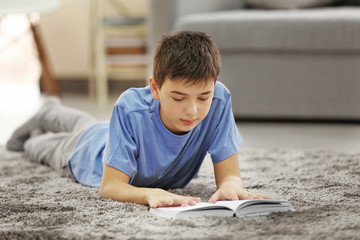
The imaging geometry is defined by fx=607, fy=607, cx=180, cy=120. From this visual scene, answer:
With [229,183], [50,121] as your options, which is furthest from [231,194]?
[50,121]

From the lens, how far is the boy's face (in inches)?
50.6

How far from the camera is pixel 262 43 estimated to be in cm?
261

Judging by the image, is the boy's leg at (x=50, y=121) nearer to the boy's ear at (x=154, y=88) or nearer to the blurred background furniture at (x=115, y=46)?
the boy's ear at (x=154, y=88)

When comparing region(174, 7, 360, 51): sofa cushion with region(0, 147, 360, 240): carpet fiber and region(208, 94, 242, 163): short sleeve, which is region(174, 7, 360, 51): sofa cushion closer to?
region(0, 147, 360, 240): carpet fiber

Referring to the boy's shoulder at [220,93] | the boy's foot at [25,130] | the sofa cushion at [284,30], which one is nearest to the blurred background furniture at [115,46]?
the sofa cushion at [284,30]

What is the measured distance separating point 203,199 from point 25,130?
2.98 ft

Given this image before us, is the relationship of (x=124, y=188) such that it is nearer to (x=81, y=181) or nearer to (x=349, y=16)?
(x=81, y=181)

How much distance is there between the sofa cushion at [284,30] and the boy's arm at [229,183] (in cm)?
121

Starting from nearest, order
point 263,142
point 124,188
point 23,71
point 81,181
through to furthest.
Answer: point 124,188
point 81,181
point 263,142
point 23,71

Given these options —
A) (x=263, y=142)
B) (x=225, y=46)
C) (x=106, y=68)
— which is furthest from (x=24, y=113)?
(x=263, y=142)

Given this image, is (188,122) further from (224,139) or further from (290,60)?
(290,60)

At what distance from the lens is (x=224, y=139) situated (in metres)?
1.49

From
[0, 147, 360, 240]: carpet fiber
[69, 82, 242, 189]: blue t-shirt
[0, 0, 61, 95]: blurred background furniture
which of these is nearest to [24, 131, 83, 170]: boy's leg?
[0, 147, 360, 240]: carpet fiber

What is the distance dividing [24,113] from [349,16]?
1.62 m
